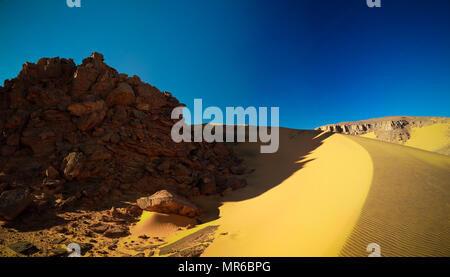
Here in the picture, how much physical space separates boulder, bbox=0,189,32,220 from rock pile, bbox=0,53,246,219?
0.70 meters

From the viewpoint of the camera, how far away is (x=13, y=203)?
211 inches

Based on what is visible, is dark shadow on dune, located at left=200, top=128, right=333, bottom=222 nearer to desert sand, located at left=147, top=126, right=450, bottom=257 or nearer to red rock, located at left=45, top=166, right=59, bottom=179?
desert sand, located at left=147, top=126, right=450, bottom=257

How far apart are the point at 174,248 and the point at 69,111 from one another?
9.79m

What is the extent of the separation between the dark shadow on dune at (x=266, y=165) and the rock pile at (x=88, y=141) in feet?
3.48

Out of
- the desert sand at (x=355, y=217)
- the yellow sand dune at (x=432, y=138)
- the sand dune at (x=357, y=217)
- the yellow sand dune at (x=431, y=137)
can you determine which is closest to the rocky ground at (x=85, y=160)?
the desert sand at (x=355, y=217)

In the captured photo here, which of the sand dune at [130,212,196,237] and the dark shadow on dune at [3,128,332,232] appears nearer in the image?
the dark shadow on dune at [3,128,332,232]

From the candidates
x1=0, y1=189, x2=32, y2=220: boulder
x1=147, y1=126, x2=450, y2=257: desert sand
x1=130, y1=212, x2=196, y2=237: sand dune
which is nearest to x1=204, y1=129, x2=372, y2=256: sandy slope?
x1=147, y1=126, x2=450, y2=257: desert sand

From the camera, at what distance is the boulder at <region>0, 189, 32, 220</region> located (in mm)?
5191

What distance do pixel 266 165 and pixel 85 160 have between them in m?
13.3

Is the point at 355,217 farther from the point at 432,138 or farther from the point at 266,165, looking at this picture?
the point at 432,138

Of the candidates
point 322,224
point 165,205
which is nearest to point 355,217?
point 322,224
